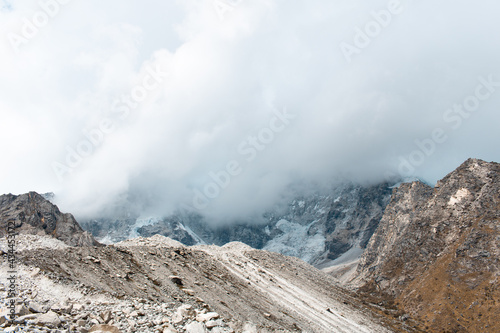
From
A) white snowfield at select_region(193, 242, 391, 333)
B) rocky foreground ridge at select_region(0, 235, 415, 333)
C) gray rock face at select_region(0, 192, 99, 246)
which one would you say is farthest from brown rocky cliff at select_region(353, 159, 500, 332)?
gray rock face at select_region(0, 192, 99, 246)

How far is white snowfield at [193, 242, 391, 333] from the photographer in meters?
64.4

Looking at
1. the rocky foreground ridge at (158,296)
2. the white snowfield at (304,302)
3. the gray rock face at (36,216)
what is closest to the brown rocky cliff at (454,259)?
the rocky foreground ridge at (158,296)

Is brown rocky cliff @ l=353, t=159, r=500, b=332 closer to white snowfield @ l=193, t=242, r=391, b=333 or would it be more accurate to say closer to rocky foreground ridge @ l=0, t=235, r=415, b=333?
rocky foreground ridge @ l=0, t=235, r=415, b=333

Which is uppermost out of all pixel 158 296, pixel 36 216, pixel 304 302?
pixel 36 216

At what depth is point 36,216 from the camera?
531 feet

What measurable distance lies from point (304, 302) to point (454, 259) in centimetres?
6341

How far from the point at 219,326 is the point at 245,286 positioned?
1415 inches

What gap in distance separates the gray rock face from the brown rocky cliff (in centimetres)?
12246

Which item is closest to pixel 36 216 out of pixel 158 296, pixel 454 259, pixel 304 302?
pixel 304 302

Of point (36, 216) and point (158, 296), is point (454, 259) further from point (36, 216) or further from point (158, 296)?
point (36, 216)

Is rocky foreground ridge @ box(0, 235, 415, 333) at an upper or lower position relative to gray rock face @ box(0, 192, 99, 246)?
lower

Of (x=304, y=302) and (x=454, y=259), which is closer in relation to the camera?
(x=304, y=302)

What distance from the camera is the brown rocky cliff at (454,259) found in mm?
90125

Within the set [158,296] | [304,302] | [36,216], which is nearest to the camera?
[158,296]
